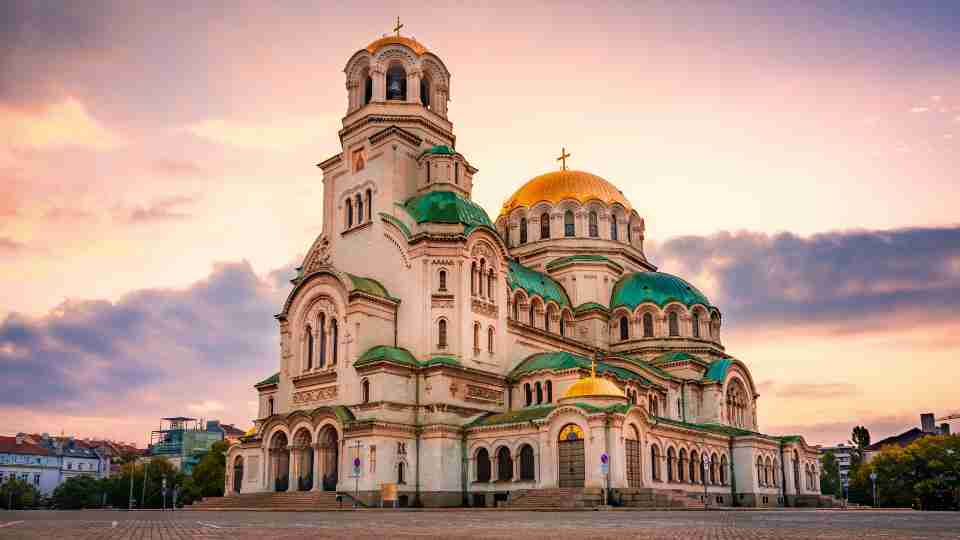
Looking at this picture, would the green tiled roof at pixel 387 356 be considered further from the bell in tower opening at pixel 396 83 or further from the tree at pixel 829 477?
the tree at pixel 829 477

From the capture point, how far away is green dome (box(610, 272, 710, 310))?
58625 millimetres

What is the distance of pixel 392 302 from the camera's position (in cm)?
4612

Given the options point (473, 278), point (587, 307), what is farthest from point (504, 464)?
point (587, 307)

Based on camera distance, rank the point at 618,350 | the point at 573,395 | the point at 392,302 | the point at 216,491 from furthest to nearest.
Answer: the point at 216,491, the point at 618,350, the point at 392,302, the point at 573,395

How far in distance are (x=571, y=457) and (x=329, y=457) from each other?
1269 centimetres

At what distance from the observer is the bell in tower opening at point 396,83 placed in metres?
52.8

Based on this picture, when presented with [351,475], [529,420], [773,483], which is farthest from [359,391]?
[773,483]

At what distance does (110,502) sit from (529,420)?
45987 millimetres

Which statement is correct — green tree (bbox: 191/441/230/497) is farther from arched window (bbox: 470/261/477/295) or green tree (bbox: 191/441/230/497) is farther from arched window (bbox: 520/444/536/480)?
arched window (bbox: 520/444/536/480)

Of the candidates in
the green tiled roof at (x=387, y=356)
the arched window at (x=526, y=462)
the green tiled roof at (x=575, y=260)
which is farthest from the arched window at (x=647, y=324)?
the green tiled roof at (x=387, y=356)

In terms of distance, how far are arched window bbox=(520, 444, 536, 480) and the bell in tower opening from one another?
2331 centimetres

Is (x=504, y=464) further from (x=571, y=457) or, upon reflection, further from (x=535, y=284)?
(x=535, y=284)

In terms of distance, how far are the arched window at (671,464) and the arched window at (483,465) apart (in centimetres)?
953

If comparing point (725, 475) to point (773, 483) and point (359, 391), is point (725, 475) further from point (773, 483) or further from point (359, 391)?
point (359, 391)
